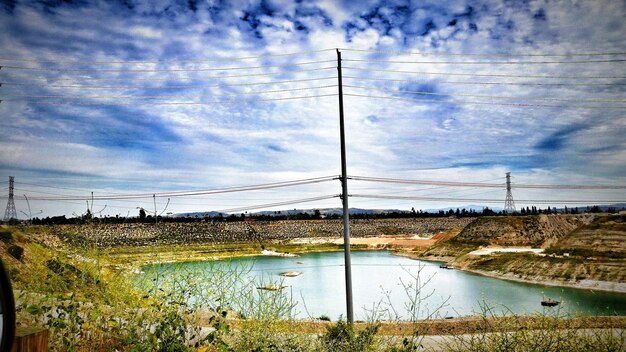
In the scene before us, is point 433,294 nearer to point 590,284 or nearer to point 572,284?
point 572,284

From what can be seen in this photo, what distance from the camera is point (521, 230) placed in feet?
180

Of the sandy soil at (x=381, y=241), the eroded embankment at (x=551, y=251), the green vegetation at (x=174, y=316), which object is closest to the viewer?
the green vegetation at (x=174, y=316)

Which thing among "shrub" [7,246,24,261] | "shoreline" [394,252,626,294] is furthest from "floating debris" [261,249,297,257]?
"shrub" [7,246,24,261]

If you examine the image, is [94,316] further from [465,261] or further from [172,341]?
[465,261]

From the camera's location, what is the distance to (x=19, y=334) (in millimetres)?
2398

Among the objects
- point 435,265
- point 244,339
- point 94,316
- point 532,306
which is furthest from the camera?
point 435,265

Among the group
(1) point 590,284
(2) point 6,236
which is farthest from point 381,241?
(2) point 6,236

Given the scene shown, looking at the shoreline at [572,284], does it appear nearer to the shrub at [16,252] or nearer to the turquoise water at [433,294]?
the turquoise water at [433,294]

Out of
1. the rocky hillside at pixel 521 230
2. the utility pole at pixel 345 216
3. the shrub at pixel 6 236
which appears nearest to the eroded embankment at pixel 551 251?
the rocky hillside at pixel 521 230

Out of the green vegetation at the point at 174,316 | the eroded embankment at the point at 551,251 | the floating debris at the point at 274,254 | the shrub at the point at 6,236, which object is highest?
the shrub at the point at 6,236

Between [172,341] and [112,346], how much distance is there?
1.04m

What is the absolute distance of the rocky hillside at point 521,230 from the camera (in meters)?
53.7

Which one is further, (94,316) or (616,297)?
(616,297)

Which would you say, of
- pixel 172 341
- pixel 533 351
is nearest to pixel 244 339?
pixel 172 341
